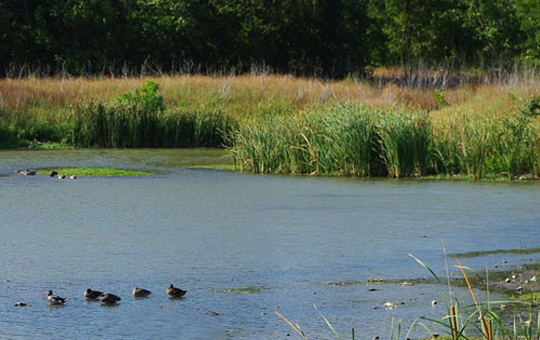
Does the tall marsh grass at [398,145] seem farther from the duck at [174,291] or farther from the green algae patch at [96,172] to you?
the duck at [174,291]

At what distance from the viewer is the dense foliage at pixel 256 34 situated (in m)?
43.9

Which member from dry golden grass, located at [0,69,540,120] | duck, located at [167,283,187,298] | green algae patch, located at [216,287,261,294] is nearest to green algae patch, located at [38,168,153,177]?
dry golden grass, located at [0,69,540,120]

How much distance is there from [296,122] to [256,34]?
Result: 27699 millimetres

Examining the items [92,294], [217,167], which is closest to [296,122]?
[217,167]

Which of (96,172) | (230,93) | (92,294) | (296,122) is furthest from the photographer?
(230,93)

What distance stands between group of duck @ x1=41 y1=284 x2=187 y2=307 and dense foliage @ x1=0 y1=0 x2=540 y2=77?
34.8 m

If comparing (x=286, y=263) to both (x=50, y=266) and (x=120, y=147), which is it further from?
(x=120, y=147)

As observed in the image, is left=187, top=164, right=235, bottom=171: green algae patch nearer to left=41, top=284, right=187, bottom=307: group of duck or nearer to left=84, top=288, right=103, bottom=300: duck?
left=41, top=284, right=187, bottom=307: group of duck

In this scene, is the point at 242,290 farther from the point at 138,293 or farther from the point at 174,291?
the point at 138,293

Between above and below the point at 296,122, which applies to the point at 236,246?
below

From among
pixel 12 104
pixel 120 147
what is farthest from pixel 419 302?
pixel 12 104

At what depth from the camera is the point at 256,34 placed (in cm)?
4741

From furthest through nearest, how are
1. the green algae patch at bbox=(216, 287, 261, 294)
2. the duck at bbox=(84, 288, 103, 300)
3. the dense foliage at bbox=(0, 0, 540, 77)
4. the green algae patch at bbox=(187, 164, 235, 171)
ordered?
the dense foliage at bbox=(0, 0, 540, 77), the green algae patch at bbox=(187, 164, 235, 171), the green algae patch at bbox=(216, 287, 261, 294), the duck at bbox=(84, 288, 103, 300)

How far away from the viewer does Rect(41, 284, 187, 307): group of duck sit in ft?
26.5
